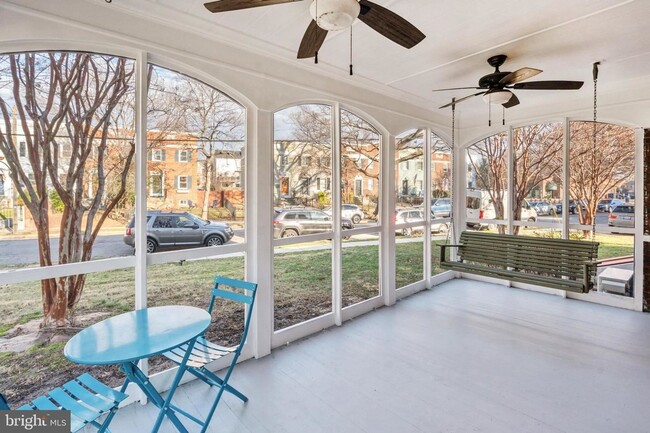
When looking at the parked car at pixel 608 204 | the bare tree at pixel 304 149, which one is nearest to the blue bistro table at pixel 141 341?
the bare tree at pixel 304 149

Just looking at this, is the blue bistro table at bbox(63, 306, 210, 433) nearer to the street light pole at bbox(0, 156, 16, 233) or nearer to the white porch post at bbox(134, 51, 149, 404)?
the white porch post at bbox(134, 51, 149, 404)

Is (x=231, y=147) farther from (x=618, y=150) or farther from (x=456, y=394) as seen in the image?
(x=618, y=150)

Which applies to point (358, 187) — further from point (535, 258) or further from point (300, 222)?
point (535, 258)

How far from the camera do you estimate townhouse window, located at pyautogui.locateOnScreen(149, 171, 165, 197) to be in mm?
2547

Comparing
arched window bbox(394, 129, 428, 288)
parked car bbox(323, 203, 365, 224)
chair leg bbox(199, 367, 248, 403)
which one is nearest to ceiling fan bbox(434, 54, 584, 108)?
arched window bbox(394, 129, 428, 288)

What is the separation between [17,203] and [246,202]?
1604mm

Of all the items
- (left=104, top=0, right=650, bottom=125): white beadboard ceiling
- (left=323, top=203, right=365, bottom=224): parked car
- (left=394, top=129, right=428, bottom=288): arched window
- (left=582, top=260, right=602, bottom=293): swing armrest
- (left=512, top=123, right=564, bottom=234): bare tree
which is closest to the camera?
(left=104, top=0, right=650, bottom=125): white beadboard ceiling

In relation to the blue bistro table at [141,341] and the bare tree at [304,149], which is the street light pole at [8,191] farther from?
the bare tree at [304,149]

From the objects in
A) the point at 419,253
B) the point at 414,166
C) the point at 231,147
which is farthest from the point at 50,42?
the point at 419,253

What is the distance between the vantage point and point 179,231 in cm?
273

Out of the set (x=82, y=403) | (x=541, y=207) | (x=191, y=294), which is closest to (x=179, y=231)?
(x=191, y=294)

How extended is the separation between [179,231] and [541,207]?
17.2ft

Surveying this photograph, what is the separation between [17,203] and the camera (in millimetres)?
2061

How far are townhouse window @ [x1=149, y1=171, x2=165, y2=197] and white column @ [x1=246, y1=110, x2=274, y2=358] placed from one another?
754mm
